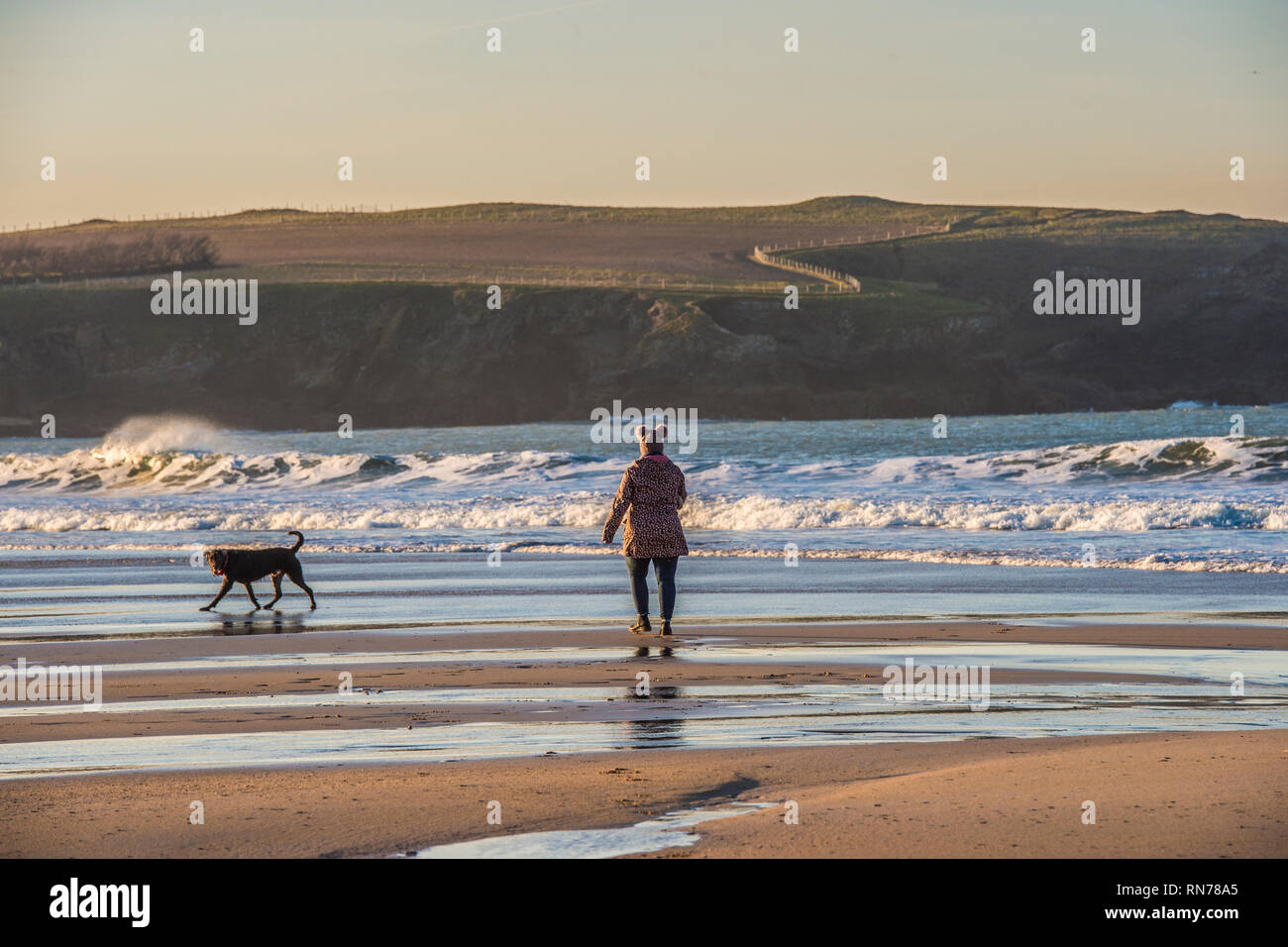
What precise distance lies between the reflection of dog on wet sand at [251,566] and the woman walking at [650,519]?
3.71m

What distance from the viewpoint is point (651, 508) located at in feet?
41.7

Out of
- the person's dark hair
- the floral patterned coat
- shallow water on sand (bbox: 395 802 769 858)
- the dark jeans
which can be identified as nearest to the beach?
shallow water on sand (bbox: 395 802 769 858)

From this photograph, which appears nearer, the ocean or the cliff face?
the ocean

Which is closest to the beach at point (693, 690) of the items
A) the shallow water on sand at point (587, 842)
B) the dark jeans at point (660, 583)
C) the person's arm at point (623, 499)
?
the shallow water on sand at point (587, 842)

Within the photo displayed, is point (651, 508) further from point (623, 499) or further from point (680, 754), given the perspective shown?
point (680, 754)

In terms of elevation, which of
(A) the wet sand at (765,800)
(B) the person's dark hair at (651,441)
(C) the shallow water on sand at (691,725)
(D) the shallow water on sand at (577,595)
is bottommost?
(C) the shallow water on sand at (691,725)

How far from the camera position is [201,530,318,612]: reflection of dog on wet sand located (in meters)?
14.6

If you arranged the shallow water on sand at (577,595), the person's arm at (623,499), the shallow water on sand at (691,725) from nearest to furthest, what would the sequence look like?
1. the shallow water on sand at (691,725)
2. the person's arm at (623,499)
3. the shallow water on sand at (577,595)

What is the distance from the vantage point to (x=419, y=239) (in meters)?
154

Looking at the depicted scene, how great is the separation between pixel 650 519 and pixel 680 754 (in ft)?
18.4

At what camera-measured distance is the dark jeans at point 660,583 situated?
12.4m

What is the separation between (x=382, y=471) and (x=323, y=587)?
68.9 feet

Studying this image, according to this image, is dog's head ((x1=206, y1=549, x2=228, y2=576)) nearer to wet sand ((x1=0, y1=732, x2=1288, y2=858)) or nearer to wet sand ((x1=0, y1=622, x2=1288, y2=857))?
wet sand ((x1=0, y1=622, x2=1288, y2=857))

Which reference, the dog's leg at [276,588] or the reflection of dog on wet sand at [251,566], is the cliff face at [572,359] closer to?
the dog's leg at [276,588]
